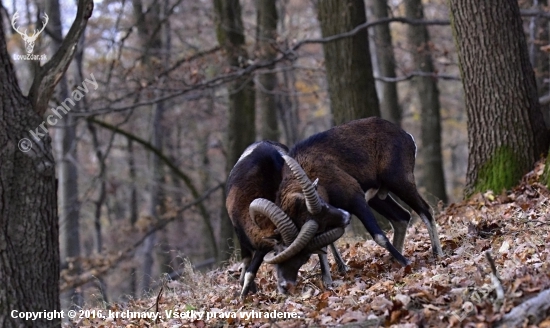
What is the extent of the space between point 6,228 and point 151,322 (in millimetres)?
1871

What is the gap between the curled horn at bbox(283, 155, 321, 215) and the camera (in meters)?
7.59

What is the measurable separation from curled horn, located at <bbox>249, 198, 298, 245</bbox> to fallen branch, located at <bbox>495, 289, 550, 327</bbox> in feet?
10.1

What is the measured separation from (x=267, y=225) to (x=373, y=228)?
3.92 ft

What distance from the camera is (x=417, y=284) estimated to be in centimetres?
657

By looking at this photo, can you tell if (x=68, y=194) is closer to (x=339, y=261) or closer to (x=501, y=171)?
(x=339, y=261)

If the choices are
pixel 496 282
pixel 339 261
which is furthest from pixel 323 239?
pixel 496 282

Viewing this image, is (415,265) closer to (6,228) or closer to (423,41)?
(6,228)

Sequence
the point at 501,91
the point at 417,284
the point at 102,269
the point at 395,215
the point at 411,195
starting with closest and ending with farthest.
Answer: the point at 417,284
the point at 411,195
the point at 395,215
the point at 501,91
the point at 102,269

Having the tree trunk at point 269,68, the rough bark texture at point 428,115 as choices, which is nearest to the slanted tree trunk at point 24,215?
the tree trunk at point 269,68

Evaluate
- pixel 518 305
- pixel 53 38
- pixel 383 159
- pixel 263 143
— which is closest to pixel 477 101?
pixel 383 159

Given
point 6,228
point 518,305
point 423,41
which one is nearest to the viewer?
point 518,305

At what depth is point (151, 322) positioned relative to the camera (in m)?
7.56

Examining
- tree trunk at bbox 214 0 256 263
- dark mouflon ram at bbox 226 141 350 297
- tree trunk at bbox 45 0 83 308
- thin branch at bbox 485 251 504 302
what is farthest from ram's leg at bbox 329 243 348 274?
tree trunk at bbox 45 0 83 308

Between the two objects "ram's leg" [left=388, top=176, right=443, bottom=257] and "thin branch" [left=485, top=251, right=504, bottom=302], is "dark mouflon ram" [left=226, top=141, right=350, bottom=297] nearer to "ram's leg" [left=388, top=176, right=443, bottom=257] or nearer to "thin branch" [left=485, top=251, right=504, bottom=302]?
"ram's leg" [left=388, top=176, right=443, bottom=257]
